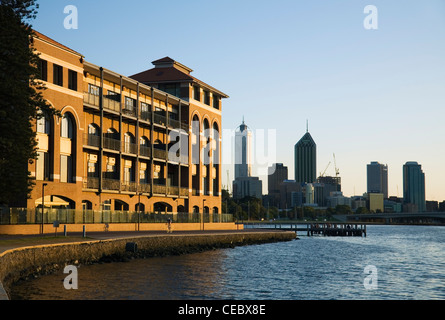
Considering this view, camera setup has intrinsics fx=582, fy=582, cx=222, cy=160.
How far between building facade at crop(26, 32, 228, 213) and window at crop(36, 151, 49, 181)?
10 centimetres

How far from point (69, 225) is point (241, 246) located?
93.4 feet

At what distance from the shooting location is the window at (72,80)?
212ft

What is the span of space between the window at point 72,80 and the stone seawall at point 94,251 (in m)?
19.5

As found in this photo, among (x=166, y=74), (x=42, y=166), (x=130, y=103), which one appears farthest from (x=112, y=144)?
(x=166, y=74)

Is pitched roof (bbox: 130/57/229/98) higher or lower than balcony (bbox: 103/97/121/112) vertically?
higher

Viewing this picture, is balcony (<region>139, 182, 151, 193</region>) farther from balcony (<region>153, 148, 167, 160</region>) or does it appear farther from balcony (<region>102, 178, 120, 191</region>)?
balcony (<region>102, 178, 120, 191</region>)

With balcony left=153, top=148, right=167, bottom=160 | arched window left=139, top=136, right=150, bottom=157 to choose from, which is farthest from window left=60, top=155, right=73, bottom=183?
balcony left=153, top=148, right=167, bottom=160

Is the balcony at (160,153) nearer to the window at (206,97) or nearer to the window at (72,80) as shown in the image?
the window at (206,97)

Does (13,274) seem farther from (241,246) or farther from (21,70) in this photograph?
(241,246)

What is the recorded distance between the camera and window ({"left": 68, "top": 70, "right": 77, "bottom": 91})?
64625 millimetres

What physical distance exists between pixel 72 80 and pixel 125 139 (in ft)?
49.6

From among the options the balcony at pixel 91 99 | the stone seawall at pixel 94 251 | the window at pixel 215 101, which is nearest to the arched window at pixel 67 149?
the balcony at pixel 91 99

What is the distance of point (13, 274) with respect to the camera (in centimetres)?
3441

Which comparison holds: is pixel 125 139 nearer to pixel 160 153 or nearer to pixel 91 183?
pixel 160 153
